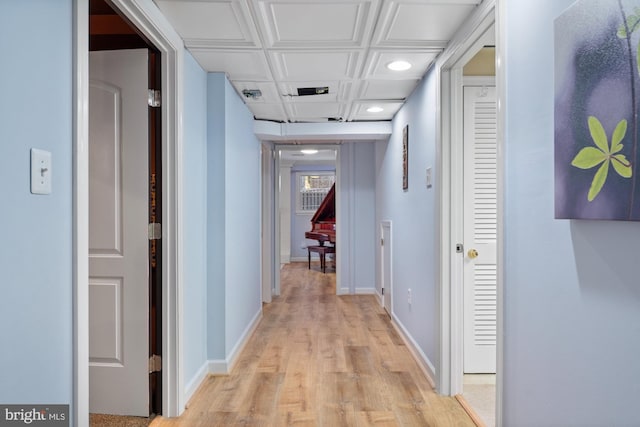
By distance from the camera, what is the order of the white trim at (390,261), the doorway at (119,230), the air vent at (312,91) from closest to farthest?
1. the doorway at (119,230)
2. the air vent at (312,91)
3. the white trim at (390,261)

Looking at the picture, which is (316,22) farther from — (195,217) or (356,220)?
(356,220)

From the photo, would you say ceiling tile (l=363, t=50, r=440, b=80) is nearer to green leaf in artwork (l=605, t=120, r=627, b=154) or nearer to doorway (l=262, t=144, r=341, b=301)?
green leaf in artwork (l=605, t=120, r=627, b=154)

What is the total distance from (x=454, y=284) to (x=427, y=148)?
93cm

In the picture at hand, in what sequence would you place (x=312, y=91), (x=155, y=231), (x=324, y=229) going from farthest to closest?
(x=324, y=229) → (x=312, y=91) → (x=155, y=231)

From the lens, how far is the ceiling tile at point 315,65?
2.40 metres

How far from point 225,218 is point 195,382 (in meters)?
1.05

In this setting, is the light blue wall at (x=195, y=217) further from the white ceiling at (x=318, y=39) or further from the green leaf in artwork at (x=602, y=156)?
the green leaf in artwork at (x=602, y=156)

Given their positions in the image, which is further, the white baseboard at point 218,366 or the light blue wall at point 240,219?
the light blue wall at point 240,219

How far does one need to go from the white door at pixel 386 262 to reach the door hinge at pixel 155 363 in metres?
2.54

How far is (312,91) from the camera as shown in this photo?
314cm
